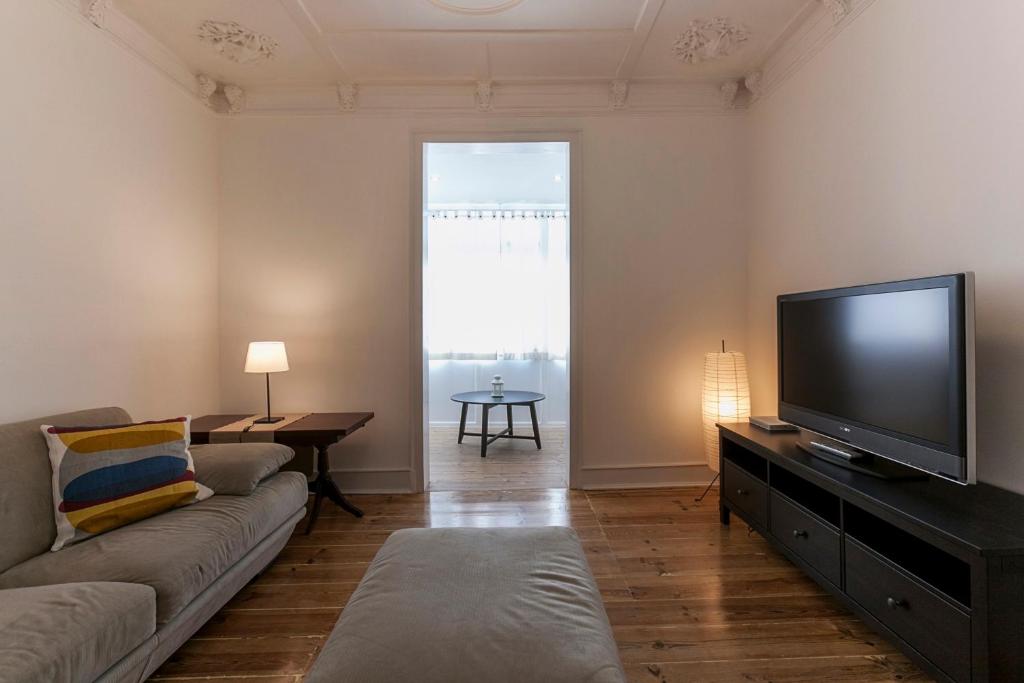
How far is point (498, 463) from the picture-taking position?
14.3 ft

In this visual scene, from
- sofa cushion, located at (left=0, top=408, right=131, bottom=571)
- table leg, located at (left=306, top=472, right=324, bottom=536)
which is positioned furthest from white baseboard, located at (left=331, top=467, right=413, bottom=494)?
sofa cushion, located at (left=0, top=408, right=131, bottom=571)

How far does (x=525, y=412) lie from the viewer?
20.0 ft

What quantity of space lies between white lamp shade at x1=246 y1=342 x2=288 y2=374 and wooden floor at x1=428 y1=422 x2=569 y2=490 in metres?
1.42

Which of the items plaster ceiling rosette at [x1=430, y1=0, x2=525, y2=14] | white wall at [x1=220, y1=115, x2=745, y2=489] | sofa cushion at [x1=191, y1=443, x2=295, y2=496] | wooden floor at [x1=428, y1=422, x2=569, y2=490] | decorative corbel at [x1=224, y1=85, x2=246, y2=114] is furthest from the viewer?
wooden floor at [x1=428, y1=422, x2=569, y2=490]

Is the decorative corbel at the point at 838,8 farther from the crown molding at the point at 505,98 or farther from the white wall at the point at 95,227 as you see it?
the white wall at the point at 95,227

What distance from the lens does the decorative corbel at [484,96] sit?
3.37m

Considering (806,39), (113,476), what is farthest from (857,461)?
(113,476)

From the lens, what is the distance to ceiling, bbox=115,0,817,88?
2617 mm

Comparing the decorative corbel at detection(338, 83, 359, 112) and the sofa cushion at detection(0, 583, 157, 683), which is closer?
the sofa cushion at detection(0, 583, 157, 683)

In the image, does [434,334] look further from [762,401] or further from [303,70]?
[762,401]

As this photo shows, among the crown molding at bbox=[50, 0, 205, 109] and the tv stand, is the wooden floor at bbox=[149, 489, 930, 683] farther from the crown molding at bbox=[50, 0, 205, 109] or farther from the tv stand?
the crown molding at bbox=[50, 0, 205, 109]

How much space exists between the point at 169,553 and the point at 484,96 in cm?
313

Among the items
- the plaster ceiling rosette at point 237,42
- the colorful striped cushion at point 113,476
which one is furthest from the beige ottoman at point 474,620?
the plaster ceiling rosette at point 237,42

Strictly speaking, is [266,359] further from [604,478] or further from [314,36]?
[604,478]
